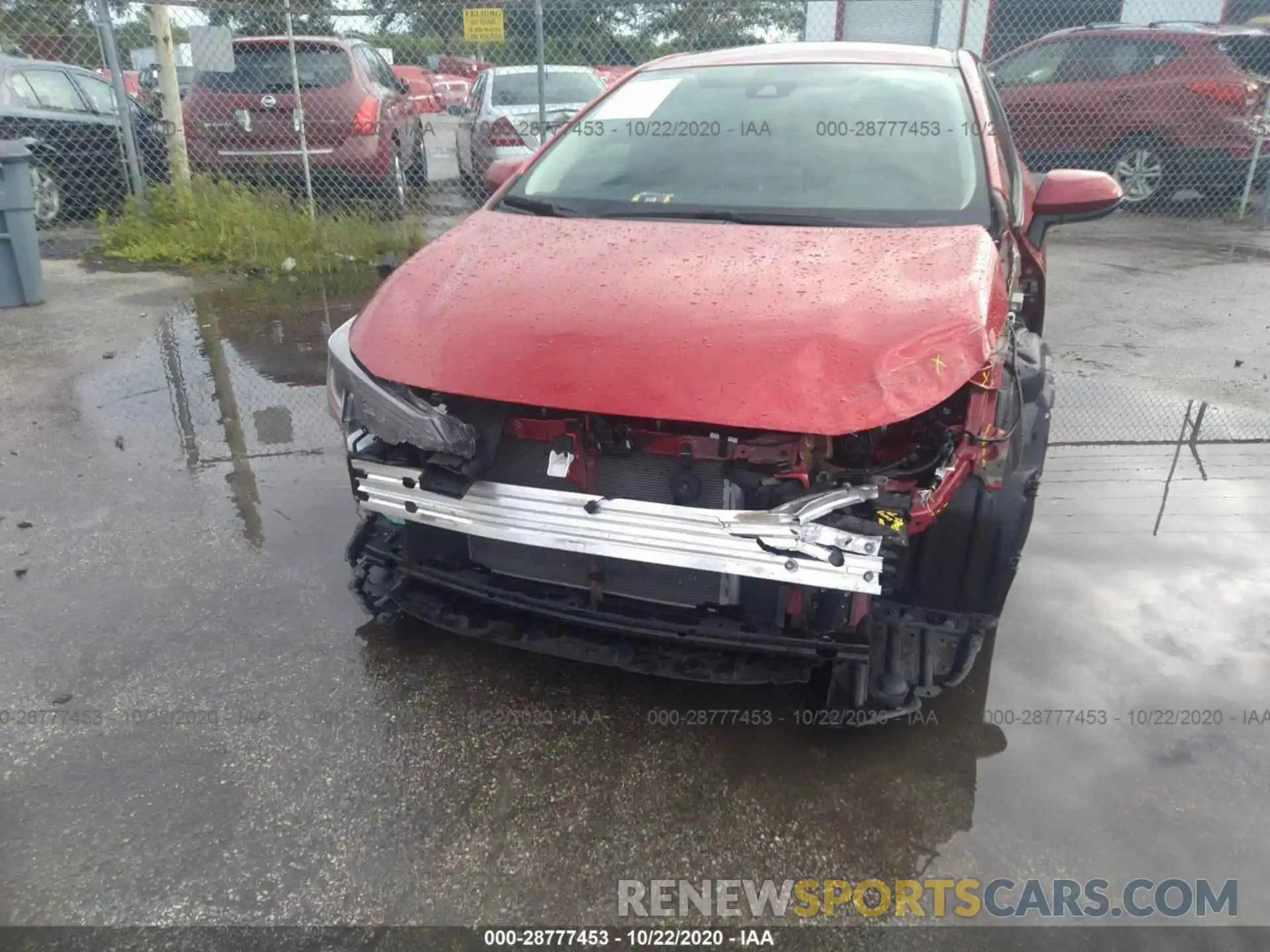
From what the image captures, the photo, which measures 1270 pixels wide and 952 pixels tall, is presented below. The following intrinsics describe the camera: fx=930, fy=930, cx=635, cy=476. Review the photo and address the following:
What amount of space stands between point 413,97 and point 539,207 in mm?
7957

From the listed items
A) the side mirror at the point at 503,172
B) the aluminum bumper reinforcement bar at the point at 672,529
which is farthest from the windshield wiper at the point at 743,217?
the aluminum bumper reinforcement bar at the point at 672,529

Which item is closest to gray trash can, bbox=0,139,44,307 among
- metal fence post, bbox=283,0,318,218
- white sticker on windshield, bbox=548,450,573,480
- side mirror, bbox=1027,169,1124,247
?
metal fence post, bbox=283,0,318,218

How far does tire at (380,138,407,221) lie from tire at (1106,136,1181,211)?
→ 740 centimetres

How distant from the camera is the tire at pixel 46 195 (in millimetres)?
8758

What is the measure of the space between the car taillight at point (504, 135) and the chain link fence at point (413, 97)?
22mm

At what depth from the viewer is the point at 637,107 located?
3.84m

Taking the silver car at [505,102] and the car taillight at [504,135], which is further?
the silver car at [505,102]

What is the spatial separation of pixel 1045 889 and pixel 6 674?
295 centimetres

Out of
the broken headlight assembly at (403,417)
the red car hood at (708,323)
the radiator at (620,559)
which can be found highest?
the red car hood at (708,323)

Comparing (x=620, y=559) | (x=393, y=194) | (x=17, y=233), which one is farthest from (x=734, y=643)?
(x=393, y=194)

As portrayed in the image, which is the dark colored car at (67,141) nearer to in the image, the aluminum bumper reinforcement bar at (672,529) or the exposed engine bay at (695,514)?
the exposed engine bay at (695,514)

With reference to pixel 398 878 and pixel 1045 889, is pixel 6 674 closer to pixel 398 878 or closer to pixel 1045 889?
pixel 398 878

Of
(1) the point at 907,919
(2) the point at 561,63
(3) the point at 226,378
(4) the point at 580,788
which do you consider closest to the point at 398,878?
(4) the point at 580,788

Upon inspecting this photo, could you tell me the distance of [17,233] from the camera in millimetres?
6438
